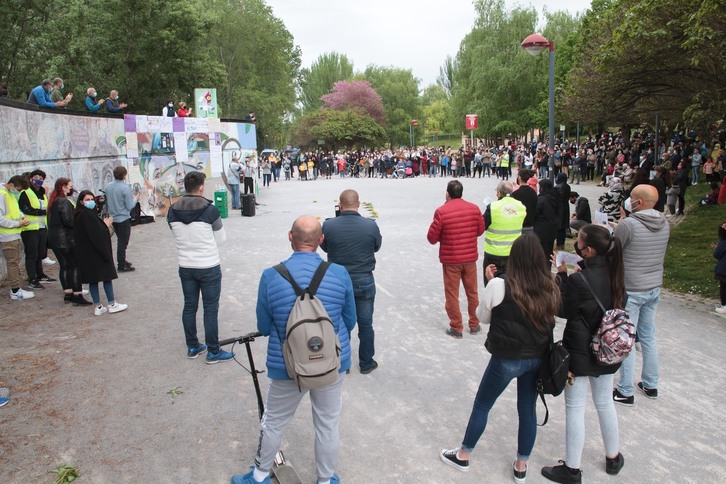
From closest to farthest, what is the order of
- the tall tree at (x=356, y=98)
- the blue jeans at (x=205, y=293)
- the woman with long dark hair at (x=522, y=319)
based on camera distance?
the woman with long dark hair at (x=522, y=319)
the blue jeans at (x=205, y=293)
the tall tree at (x=356, y=98)

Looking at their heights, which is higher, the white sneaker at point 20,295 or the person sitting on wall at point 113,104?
the person sitting on wall at point 113,104

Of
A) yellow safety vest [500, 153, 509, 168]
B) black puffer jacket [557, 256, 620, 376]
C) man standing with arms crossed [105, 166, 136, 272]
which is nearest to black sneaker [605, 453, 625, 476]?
black puffer jacket [557, 256, 620, 376]

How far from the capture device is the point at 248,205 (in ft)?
55.5

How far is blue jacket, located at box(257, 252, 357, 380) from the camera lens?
3.19 meters

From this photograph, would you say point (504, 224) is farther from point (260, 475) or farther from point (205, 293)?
point (260, 475)

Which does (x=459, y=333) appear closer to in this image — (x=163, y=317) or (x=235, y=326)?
(x=235, y=326)

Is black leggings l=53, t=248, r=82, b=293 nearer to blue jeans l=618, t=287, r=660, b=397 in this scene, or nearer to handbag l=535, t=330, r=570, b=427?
handbag l=535, t=330, r=570, b=427

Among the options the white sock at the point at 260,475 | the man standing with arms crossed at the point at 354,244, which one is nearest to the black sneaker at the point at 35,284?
the man standing with arms crossed at the point at 354,244

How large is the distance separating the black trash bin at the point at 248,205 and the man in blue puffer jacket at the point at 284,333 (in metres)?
13.8

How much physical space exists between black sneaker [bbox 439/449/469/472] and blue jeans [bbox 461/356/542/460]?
124 mm

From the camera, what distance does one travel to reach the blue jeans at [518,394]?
136 inches

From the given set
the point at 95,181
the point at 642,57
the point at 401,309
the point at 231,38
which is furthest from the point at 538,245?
the point at 231,38

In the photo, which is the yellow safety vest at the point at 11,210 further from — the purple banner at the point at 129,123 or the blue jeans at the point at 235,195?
the blue jeans at the point at 235,195

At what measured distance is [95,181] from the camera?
45.7 ft
